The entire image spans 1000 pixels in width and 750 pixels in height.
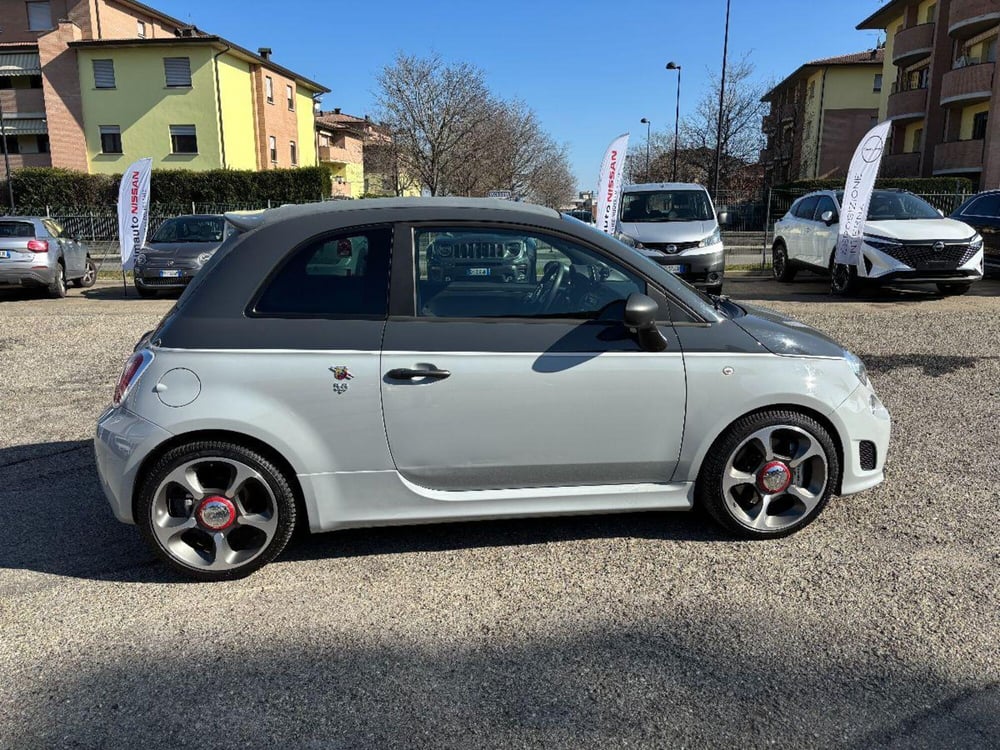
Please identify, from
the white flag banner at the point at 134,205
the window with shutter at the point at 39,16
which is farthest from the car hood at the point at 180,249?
the window with shutter at the point at 39,16

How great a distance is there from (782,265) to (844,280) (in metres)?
2.99

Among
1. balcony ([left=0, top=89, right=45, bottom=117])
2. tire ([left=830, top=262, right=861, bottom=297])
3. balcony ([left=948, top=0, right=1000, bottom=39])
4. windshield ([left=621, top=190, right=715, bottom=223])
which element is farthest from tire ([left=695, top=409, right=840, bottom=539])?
balcony ([left=0, top=89, right=45, bottom=117])

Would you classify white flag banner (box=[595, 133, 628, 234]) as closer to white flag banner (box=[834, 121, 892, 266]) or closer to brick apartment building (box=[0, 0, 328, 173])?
white flag banner (box=[834, 121, 892, 266])

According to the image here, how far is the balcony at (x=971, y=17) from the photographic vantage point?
99.2 ft

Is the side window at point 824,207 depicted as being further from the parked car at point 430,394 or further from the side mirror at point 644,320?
the side mirror at point 644,320

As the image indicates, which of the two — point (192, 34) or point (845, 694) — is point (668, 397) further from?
point (192, 34)

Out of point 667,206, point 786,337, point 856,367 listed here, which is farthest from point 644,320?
point 667,206

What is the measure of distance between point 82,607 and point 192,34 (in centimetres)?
4439

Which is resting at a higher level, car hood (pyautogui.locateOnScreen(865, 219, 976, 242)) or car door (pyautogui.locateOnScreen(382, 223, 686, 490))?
car hood (pyautogui.locateOnScreen(865, 219, 976, 242))

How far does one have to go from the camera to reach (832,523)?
3.88 metres

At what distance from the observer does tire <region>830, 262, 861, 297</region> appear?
11.8 metres

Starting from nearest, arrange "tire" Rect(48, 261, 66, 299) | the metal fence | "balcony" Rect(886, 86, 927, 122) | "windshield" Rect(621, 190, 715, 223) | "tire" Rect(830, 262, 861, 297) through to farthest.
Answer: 1. "tire" Rect(830, 262, 861, 297)
2. "windshield" Rect(621, 190, 715, 223)
3. "tire" Rect(48, 261, 66, 299)
4. the metal fence
5. "balcony" Rect(886, 86, 927, 122)

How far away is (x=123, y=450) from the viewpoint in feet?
10.7

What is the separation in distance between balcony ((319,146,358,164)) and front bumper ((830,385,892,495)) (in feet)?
177
